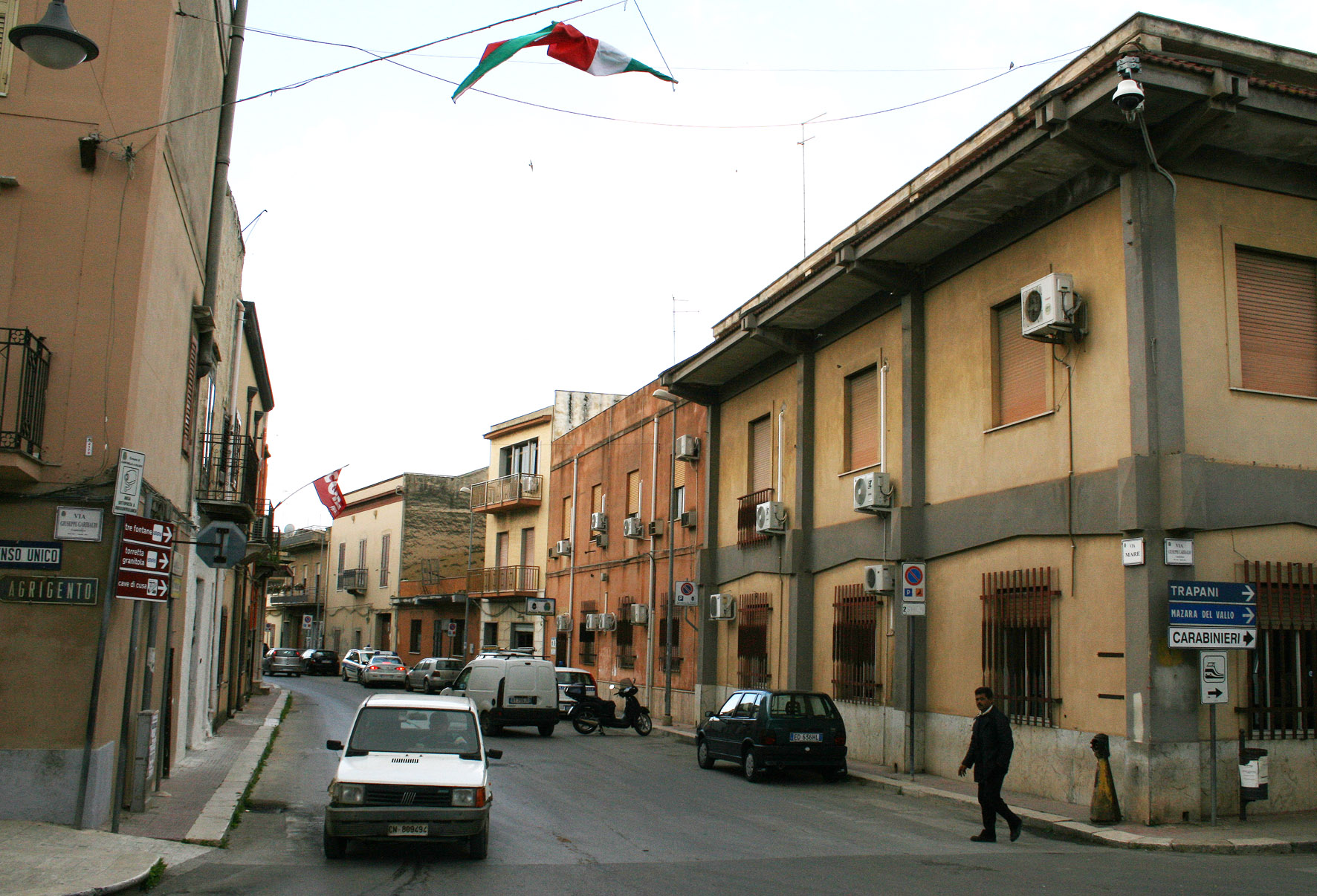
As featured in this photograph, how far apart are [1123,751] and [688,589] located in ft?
48.7

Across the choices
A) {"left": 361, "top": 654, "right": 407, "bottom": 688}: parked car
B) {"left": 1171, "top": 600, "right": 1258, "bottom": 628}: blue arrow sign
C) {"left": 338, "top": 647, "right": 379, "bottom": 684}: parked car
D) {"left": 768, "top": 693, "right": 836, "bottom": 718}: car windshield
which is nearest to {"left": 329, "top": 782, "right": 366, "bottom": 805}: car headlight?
{"left": 768, "top": 693, "right": 836, "bottom": 718}: car windshield

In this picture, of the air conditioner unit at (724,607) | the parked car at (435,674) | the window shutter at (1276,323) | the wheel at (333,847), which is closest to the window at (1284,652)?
the window shutter at (1276,323)

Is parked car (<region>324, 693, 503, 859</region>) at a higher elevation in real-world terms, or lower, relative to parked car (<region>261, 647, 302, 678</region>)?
higher

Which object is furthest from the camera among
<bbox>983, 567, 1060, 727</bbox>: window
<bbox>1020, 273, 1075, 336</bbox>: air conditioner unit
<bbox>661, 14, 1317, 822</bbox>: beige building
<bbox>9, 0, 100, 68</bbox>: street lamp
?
<bbox>983, 567, 1060, 727</bbox>: window

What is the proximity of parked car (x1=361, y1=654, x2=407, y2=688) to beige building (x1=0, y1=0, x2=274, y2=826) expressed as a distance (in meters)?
30.5

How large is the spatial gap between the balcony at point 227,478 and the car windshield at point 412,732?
8.09 meters

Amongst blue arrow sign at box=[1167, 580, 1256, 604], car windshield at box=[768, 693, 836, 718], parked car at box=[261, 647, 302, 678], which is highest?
blue arrow sign at box=[1167, 580, 1256, 604]

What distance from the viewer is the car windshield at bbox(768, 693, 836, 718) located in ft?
56.4

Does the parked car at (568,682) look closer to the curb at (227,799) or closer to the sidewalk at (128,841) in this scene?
the curb at (227,799)

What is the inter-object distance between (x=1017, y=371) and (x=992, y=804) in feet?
22.5

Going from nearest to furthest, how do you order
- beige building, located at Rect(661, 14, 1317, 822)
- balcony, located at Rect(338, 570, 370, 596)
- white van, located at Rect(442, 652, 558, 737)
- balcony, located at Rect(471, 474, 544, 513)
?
1. beige building, located at Rect(661, 14, 1317, 822)
2. white van, located at Rect(442, 652, 558, 737)
3. balcony, located at Rect(471, 474, 544, 513)
4. balcony, located at Rect(338, 570, 370, 596)

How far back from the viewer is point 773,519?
890 inches

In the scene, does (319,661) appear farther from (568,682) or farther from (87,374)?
(87,374)

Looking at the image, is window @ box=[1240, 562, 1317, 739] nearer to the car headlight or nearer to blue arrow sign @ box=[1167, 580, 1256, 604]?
blue arrow sign @ box=[1167, 580, 1256, 604]
